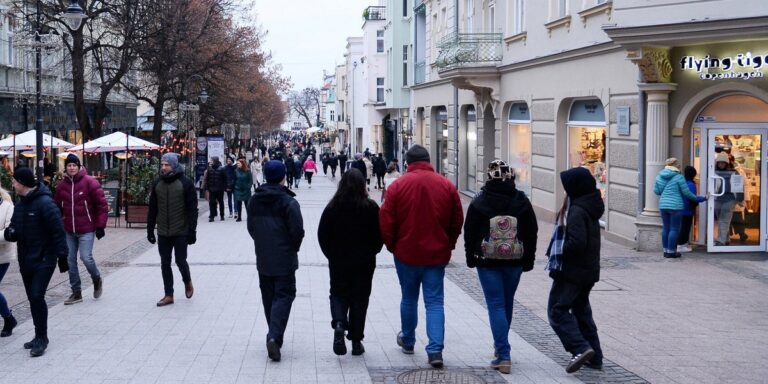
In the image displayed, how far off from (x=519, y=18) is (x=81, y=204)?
16064 millimetres

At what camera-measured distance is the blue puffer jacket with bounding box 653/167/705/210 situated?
15.1m

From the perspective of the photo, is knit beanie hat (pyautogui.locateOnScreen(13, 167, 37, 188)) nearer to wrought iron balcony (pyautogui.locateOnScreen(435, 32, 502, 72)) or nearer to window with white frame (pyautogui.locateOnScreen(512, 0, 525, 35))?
window with white frame (pyautogui.locateOnScreen(512, 0, 525, 35))

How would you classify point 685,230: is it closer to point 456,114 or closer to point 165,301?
point 165,301

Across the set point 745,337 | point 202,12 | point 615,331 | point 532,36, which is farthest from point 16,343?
point 202,12

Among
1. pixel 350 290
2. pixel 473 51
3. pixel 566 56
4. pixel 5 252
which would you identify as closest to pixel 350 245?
pixel 350 290

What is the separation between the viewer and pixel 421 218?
7523 mm

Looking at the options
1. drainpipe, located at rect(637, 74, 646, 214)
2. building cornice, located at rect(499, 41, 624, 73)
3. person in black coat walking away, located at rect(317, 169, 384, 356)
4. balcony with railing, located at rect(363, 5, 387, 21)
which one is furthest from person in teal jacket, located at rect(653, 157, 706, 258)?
balcony with railing, located at rect(363, 5, 387, 21)

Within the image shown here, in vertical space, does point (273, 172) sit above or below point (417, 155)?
below

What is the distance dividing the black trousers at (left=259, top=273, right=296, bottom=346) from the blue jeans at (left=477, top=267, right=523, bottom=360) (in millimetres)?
1622

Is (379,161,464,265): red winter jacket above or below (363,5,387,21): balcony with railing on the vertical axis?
below

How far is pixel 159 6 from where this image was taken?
90.5ft

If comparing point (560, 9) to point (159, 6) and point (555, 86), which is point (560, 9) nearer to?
point (555, 86)

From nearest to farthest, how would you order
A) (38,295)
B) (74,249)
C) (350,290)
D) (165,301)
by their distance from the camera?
1. (350,290)
2. (38,295)
3. (165,301)
4. (74,249)

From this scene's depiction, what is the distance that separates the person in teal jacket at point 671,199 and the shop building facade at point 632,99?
71 centimetres
